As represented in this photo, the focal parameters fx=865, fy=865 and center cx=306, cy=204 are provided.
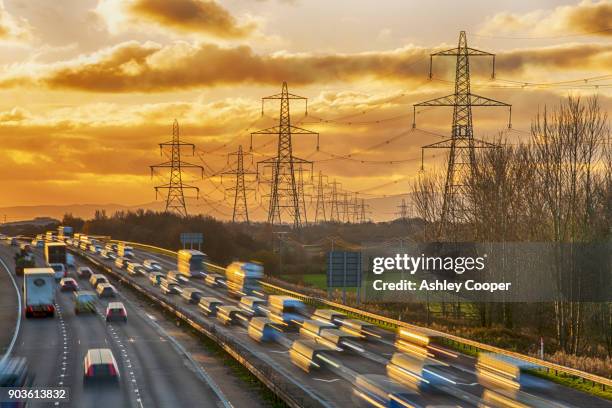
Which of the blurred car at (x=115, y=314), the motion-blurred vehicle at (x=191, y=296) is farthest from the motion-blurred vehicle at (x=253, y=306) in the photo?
the blurred car at (x=115, y=314)

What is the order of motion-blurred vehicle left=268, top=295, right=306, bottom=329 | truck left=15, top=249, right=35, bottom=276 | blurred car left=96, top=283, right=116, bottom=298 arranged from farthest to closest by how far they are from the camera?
1. truck left=15, top=249, right=35, bottom=276
2. blurred car left=96, top=283, right=116, bottom=298
3. motion-blurred vehicle left=268, top=295, right=306, bottom=329

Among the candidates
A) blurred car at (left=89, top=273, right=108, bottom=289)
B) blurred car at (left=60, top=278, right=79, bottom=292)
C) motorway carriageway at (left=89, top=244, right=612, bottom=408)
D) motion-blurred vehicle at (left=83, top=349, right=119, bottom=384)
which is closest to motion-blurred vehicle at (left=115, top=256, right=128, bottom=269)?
blurred car at (left=89, top=273, right=108, bottom=289)

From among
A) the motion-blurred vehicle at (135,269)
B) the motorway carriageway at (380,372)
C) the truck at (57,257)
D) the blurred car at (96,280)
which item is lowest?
the motorway carriageway at (380,372)

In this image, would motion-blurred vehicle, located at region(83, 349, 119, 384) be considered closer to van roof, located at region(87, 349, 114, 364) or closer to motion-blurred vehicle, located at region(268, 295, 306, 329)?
van roof, located at region(87, 349, 114, 364)

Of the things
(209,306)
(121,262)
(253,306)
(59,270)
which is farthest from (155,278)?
(253,306)

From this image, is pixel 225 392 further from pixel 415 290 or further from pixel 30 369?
pixel 415 290

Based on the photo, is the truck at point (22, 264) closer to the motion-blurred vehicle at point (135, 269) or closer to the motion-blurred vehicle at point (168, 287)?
the motion-blurred vehicle at point (135, 269)

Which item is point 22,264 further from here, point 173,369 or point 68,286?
point 173,369
